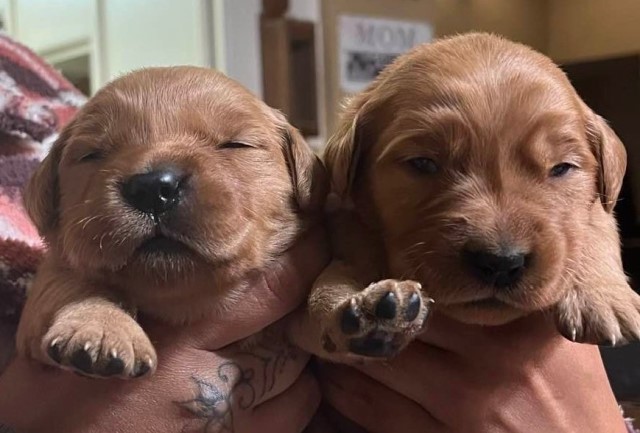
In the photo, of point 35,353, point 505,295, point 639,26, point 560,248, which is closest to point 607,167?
point 560,248

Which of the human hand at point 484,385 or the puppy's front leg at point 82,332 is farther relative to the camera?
the human hand at point 484,385

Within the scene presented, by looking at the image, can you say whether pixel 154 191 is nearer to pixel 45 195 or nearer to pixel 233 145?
pixel 233 145

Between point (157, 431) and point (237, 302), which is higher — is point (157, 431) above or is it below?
below

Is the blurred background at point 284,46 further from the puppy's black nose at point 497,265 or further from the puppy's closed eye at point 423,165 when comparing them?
the puppy's black nose at point 497,265

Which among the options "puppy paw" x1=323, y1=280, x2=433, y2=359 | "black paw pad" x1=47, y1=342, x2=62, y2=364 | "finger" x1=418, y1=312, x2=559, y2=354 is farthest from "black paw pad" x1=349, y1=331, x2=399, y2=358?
"black paw pad" x1=47, y1=342, x2=62, y2=364

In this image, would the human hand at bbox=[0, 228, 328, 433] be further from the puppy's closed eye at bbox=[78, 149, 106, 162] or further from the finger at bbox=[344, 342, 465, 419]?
the puppy's closed eye at bbox=[78, 149, 106, 162]

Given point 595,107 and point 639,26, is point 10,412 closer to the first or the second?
point 595,107

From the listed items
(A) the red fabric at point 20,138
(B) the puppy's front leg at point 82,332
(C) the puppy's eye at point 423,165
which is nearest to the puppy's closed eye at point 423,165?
(C) the puppy's eye at point 423,165

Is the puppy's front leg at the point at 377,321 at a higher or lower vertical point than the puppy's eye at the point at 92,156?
lower
